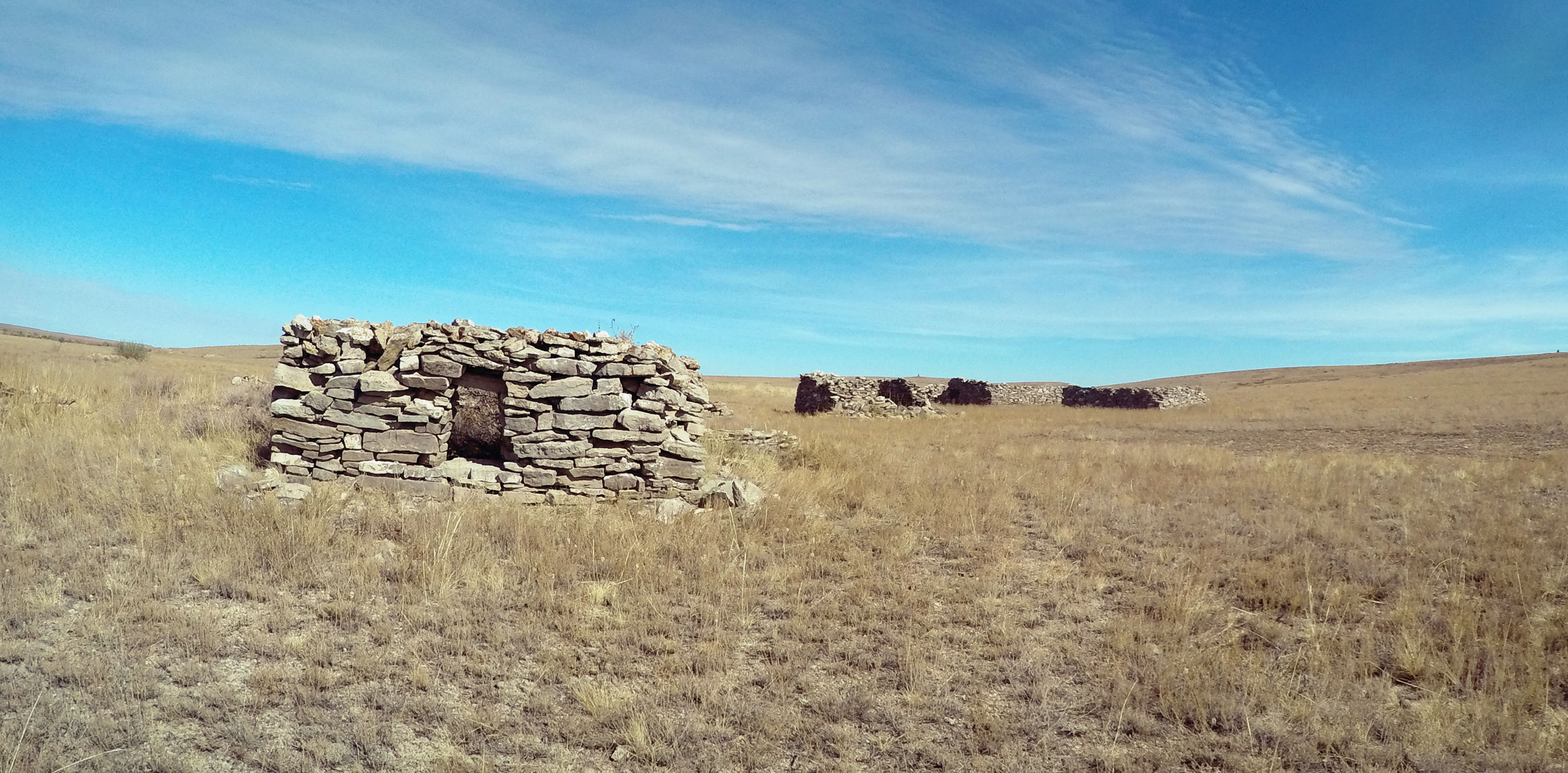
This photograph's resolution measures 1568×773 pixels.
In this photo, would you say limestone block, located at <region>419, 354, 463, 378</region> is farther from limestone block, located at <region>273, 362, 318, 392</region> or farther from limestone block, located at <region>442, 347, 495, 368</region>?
limestone block, located at <region>273, 362, 318, 392</region>

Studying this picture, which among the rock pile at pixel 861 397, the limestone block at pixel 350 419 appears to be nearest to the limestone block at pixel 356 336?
the limestone block at pixel 350 419

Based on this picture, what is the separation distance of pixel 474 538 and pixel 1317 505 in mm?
10374

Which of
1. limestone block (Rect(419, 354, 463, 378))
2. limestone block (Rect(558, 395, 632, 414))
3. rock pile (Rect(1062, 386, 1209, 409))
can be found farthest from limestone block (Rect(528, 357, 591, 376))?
rock pile (Rect(1062, 386, 1209, 409))

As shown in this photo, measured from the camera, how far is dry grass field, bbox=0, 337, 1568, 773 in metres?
4.13

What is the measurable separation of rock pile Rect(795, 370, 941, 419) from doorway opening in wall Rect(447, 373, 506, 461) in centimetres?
1839

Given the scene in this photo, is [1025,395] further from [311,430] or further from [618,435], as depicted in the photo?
[311,430]

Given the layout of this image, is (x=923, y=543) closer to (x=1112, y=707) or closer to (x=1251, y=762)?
(x=1112, y=707)

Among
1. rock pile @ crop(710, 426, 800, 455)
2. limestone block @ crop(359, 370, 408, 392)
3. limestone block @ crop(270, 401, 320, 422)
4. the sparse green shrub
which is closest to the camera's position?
limestone block @ crop(359, 370, 408, 392)

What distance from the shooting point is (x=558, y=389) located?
9.08 m

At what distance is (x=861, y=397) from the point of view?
29.1m

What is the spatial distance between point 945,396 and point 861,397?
903cm

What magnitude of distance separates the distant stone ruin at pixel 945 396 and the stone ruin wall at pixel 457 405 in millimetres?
18420

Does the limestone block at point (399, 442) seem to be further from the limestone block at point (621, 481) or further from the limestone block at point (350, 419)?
the limestone block at point (621, 481)

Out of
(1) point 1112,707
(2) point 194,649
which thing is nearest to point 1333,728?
(1) point 1112,707
